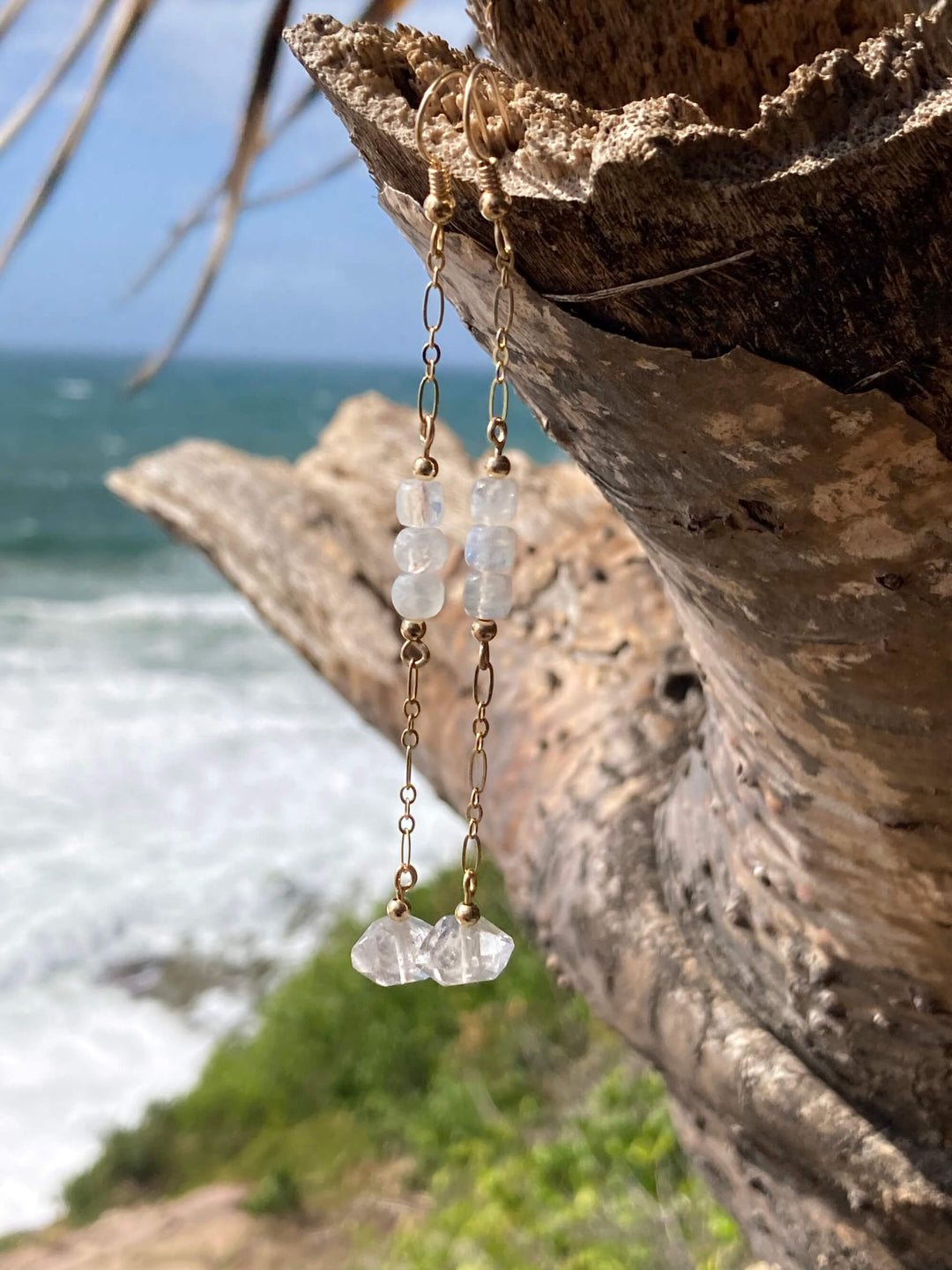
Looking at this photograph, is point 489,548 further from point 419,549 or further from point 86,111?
point 86,111

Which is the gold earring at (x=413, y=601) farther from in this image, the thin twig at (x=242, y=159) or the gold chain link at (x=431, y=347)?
the thin twig at (x=242, y=159)

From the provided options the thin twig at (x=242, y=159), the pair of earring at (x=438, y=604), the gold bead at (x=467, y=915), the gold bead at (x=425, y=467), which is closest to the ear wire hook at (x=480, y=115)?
the pair of earring at (x=438, y=604)

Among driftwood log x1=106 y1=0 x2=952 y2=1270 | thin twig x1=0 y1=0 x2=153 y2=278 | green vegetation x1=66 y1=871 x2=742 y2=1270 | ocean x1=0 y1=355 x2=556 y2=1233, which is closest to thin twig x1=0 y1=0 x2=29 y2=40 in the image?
A: thin twig x1=0 y1=0 x2=153 y2=278

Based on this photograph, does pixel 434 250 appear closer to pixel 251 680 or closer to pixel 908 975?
pixel 908 975

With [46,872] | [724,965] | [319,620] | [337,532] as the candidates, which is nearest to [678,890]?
[724,965]

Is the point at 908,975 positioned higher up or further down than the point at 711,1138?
higher up

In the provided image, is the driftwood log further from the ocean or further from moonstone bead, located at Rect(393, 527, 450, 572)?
the ocean
